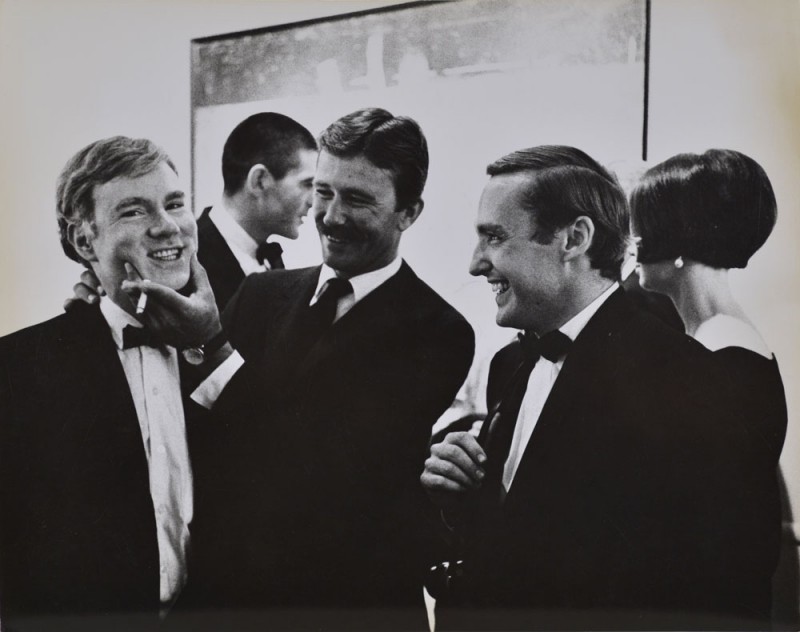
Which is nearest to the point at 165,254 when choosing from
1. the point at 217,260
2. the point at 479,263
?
the point at 217,260

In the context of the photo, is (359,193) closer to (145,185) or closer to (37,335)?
(145,185)

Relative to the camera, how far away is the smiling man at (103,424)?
2838mm

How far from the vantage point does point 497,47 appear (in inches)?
109

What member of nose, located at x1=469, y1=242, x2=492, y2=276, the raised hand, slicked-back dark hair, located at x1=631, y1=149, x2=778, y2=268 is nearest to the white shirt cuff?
the raised hand

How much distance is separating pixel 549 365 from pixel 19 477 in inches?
72.1

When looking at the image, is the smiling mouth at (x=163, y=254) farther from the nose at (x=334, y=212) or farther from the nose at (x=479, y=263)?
the nose at (x=479, y=263)

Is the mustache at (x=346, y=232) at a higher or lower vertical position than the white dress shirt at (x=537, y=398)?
higher

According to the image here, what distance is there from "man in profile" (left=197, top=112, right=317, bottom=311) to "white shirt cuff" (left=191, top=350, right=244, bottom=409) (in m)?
0.18

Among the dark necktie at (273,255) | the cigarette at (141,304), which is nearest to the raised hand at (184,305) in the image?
the cigarette at (141,304)

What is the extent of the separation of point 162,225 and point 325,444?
2.96 feet

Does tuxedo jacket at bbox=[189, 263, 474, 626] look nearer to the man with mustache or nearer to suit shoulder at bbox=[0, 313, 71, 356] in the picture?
the man with mustache

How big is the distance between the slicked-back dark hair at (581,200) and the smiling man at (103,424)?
115 centimetres

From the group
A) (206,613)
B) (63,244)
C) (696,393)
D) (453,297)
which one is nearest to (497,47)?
(453,297)

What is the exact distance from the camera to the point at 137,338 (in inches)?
113
